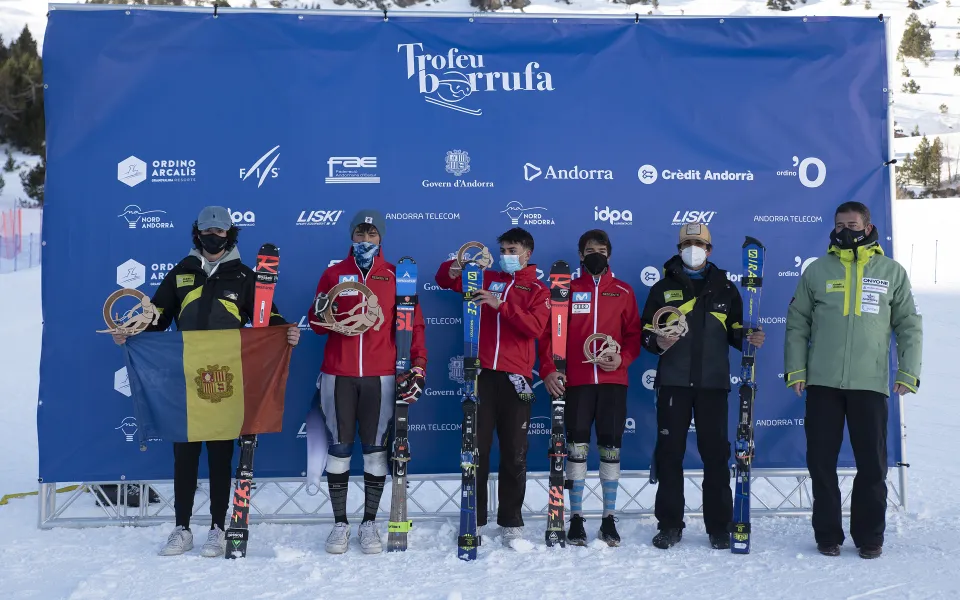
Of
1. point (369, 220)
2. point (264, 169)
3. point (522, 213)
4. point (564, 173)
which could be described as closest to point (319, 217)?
point (264, 169)

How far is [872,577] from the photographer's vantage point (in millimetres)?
4105

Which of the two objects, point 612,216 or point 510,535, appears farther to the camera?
point 612,216

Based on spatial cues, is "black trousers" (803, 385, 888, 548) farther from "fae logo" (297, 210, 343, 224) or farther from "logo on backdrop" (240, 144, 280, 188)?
"logo on backdrop" (240, 144, 280, 188)

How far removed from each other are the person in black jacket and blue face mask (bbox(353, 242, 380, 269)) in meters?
0.58

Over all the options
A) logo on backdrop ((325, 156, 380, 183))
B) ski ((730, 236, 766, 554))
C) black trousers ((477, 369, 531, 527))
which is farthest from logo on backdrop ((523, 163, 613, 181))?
black trousers ((477, 369, 531, 527))

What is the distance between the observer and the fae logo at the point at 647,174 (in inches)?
219

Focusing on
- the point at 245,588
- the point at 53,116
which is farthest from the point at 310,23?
the point at 245,588

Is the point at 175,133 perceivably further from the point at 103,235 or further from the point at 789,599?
the point at 789,599

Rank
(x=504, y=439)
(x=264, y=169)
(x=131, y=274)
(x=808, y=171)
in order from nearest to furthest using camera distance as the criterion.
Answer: (x=504, y=439) < (x=131, y=274) < (x=264, y=169) < (x=808, y=171)

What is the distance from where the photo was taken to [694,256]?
4883mm

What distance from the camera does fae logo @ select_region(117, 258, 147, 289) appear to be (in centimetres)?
528

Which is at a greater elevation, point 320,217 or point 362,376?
point 320,217

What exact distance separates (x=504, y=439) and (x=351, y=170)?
215 cm

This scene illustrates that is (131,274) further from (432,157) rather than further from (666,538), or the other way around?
(666,538)
